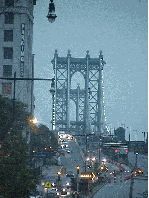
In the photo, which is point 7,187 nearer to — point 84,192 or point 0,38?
point 84,192

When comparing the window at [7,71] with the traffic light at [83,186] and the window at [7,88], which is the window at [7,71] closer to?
the window at [7,88]

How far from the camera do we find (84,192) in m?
48.5

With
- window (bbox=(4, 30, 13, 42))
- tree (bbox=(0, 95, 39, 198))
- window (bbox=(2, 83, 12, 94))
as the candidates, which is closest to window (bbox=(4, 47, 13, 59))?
window (bbox=(4, 30, 13, 42))

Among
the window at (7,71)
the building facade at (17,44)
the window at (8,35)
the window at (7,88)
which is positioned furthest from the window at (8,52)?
the window at (7,88)

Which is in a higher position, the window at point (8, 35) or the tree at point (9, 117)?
the window at point (8, 35)

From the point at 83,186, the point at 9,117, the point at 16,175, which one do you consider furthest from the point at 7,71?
the point at 16,175

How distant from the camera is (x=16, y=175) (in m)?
26.6

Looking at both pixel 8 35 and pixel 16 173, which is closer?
pixel 16 173

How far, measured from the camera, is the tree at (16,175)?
26.5 metres

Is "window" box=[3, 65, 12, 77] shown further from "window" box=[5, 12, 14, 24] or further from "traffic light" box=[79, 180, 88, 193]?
"traffic light" box=[79, 180, 88, 193]

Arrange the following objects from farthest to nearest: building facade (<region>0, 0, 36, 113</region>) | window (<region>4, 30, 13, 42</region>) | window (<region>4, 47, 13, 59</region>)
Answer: window (<region>4, 30, 13, 42</region>), window (<region>4, 47, 13, 59</region>), building facade (<region>0, 0, 36, 113</region>)

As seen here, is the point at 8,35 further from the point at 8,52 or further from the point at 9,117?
the point at 9,117

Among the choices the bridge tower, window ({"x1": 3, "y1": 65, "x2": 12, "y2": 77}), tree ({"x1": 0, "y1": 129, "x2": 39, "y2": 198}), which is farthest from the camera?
the bridge tower

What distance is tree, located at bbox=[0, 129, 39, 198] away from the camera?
86.8 feet
